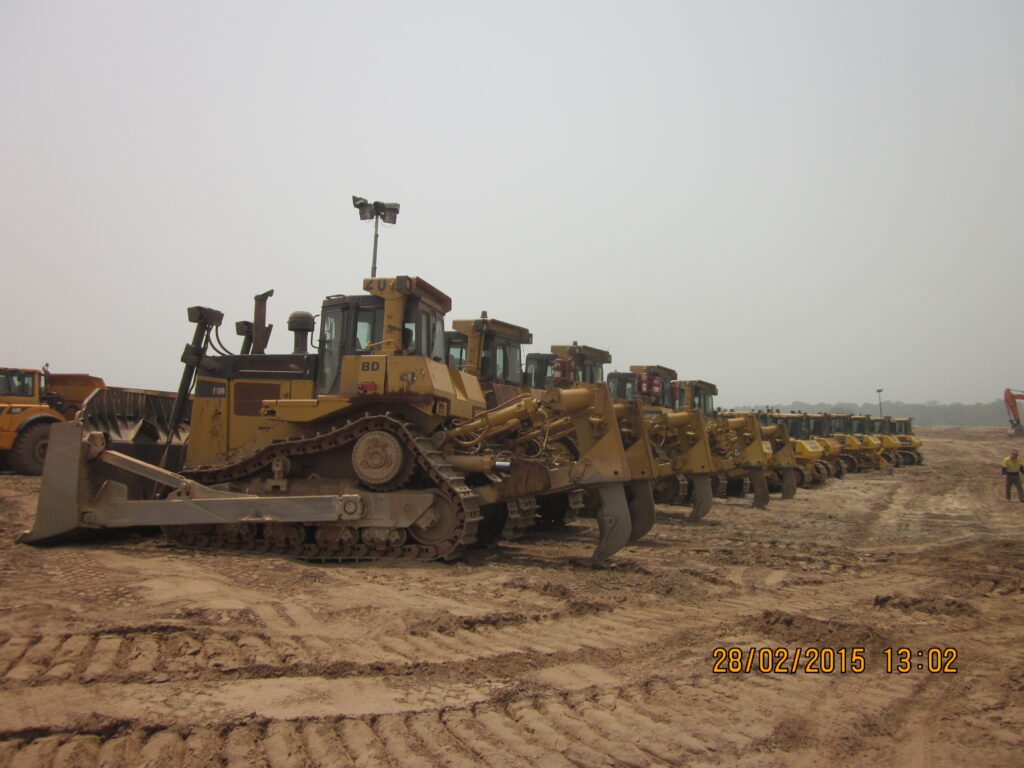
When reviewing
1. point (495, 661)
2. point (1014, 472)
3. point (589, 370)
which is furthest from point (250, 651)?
point (1014, 472)

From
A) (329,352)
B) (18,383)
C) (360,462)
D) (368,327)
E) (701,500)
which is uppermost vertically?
(368,327)

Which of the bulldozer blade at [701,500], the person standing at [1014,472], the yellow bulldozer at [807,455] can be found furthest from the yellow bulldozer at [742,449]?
the person standing at [1014,472]

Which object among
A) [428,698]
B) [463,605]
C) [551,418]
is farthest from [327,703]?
[551,418]

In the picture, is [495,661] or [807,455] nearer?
[495,661]

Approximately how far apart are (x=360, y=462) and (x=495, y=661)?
4263 mm

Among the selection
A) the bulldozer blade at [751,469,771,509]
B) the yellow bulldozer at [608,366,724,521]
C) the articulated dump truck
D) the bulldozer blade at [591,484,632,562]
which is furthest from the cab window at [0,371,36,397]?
the bulldozer blade at [751,469,771,509]

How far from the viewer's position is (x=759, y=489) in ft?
55.0

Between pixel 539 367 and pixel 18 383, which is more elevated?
pixel 539 367

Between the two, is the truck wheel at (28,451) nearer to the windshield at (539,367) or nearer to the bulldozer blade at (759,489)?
the windshield at (539,367)

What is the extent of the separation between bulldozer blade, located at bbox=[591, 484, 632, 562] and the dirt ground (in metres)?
0.22

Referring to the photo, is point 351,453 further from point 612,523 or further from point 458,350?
point 458,350

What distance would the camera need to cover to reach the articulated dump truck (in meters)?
8.68

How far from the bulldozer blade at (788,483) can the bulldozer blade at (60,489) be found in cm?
1530

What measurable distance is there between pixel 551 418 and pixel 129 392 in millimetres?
6999
